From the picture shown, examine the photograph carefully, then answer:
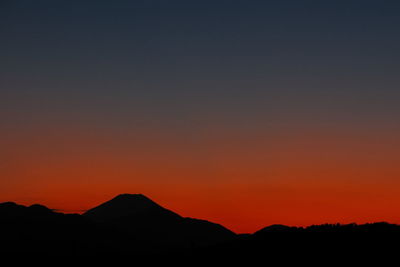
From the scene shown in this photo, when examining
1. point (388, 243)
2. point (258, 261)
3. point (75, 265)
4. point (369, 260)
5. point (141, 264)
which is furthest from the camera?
point (75, 265)

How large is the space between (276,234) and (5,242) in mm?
129034

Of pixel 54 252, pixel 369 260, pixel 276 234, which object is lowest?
pixel 369 260

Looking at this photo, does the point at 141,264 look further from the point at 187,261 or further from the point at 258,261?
the point at 258,261

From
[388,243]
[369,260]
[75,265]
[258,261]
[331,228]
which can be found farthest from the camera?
[75,265]

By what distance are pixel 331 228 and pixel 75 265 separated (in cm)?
4698

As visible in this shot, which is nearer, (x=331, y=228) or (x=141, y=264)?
(x=331, y=228)

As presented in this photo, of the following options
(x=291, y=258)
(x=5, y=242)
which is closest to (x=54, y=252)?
(x=5, y=242)

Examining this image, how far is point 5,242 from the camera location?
191 meters

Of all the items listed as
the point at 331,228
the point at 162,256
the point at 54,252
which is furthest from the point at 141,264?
the point at 54,252

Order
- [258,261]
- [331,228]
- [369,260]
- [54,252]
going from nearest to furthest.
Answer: [369,260], [258,261], [331,228], [54,252]

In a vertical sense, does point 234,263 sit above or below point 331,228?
below

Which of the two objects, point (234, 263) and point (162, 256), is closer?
point (234, 263)

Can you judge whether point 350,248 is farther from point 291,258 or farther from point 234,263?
point 234,263

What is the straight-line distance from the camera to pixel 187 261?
285ft
